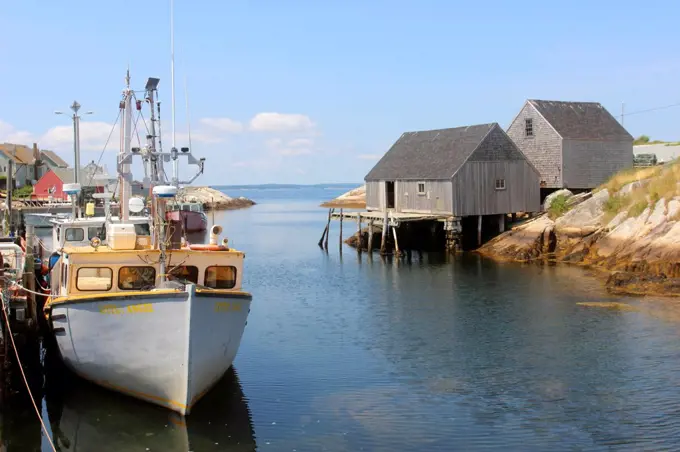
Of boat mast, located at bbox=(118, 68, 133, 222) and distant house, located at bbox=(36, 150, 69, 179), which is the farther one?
distant house, located at bbox=(36, 150, 69, 179)

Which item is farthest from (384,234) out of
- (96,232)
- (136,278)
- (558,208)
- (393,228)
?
(136,278)

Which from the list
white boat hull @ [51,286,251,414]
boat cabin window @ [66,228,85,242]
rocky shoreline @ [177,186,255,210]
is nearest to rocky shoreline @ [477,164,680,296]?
white boat hull @ [51,286,251,414]

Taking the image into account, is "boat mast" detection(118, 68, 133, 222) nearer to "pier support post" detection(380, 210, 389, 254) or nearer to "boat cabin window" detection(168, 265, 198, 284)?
"boat cabin window" detection(168, 265, 198, 284)

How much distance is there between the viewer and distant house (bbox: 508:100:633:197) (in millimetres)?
49562

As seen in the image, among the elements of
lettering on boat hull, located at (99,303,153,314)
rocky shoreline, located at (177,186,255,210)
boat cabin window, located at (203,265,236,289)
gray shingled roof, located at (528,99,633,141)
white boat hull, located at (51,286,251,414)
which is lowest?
white boat hull, located at (51,286,251,414)

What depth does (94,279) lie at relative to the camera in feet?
57.2

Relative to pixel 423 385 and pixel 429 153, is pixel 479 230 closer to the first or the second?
pixel 429 153

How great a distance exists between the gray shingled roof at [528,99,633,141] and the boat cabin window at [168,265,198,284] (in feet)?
120

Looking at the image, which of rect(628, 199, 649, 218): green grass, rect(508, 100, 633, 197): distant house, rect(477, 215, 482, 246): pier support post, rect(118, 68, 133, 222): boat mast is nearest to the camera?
rect(118, 68, 133, 222): boat mast

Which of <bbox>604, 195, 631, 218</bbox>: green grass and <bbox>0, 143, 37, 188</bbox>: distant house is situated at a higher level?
<bbox>0, 143, 37, 188</bbox>: distant house

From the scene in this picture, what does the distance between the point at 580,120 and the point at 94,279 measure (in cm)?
4078

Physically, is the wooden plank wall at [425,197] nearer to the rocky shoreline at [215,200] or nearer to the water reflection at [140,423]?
the water reflection at [140,423]

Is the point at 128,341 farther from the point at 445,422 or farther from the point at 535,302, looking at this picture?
the point at 535,302

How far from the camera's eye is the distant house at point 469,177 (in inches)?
1811
